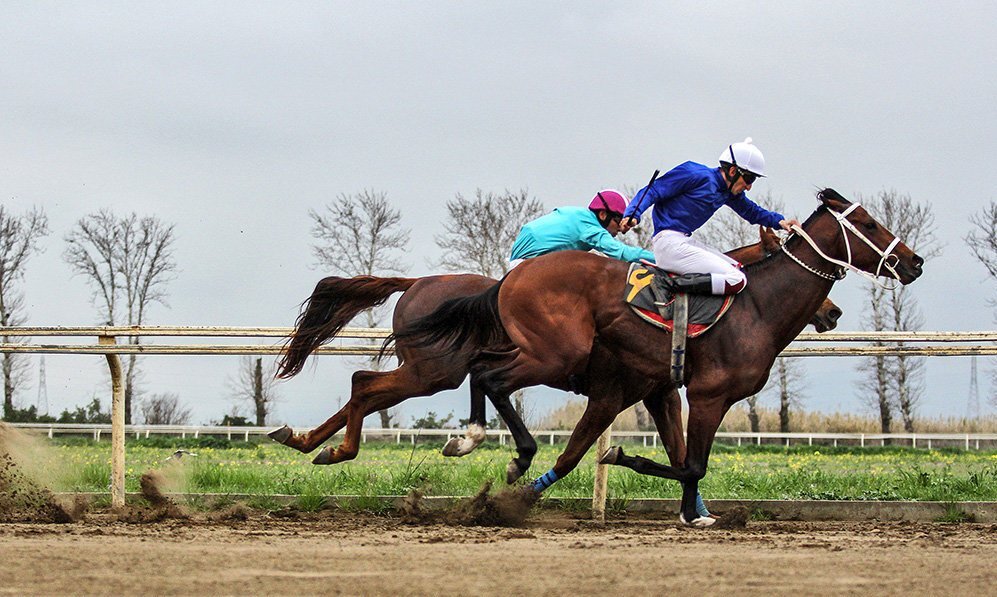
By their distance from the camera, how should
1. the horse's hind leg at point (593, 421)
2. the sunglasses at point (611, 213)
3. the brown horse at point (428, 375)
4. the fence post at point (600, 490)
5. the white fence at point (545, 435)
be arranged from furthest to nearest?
the white fence at point (545, 435)
the sunglasses at point (611, 213)
the fence post at point (600, 490)
the brown horse at point (428, 375)
the horse's hind leg at point (593, 421)

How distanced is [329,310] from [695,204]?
3161 mm

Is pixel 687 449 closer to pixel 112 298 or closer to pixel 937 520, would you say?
pixel 937 520

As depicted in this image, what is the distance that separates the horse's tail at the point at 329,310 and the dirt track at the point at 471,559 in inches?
84.0

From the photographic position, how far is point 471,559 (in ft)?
20.7

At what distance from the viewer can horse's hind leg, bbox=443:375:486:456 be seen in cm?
900

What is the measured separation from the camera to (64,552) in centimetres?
630

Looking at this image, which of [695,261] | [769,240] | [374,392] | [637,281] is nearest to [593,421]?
[637,281]

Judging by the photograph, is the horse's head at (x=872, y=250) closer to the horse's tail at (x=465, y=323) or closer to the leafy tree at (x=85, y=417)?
the horse's tail at (x=465, y=323)

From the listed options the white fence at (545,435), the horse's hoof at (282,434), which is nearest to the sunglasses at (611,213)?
the horse's hoof at (282,434)

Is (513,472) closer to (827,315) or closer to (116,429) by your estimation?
(827,315)

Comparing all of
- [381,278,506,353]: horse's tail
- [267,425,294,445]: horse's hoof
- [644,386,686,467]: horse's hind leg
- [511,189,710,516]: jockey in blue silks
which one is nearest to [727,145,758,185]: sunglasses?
[511,189,710,516]: jockey in blue silks

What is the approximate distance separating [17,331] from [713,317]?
5501 mm

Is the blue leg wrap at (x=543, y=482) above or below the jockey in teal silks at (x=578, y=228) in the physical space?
below

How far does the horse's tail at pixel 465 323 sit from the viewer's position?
30.8 feet
